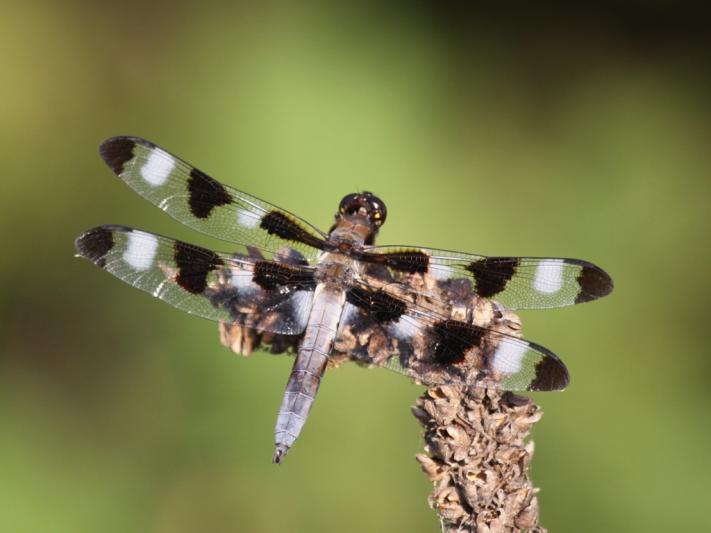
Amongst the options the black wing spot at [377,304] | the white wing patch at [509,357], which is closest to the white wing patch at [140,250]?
the black wing spot at [377,304]

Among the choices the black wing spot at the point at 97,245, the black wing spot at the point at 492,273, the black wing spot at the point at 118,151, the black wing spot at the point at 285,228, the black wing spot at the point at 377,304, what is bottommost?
the black wing spot at the point at 97,245

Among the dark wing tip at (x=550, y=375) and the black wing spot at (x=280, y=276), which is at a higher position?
the black wing spot at (x=280, y=276)

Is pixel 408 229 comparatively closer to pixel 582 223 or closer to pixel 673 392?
pixel 582 223

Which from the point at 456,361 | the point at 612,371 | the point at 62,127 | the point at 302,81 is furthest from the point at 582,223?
the point at 62,127

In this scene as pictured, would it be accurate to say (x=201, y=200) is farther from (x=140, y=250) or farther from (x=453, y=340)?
(x=453, y=340)

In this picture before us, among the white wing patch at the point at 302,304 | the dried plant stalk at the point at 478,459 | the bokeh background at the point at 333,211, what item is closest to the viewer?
the dried plant stalk at the point at 478,459

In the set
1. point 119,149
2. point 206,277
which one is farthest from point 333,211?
point 206,277

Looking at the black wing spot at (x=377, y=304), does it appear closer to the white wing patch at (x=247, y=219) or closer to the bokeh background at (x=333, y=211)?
the white wing patch at (x=247, y=219)
